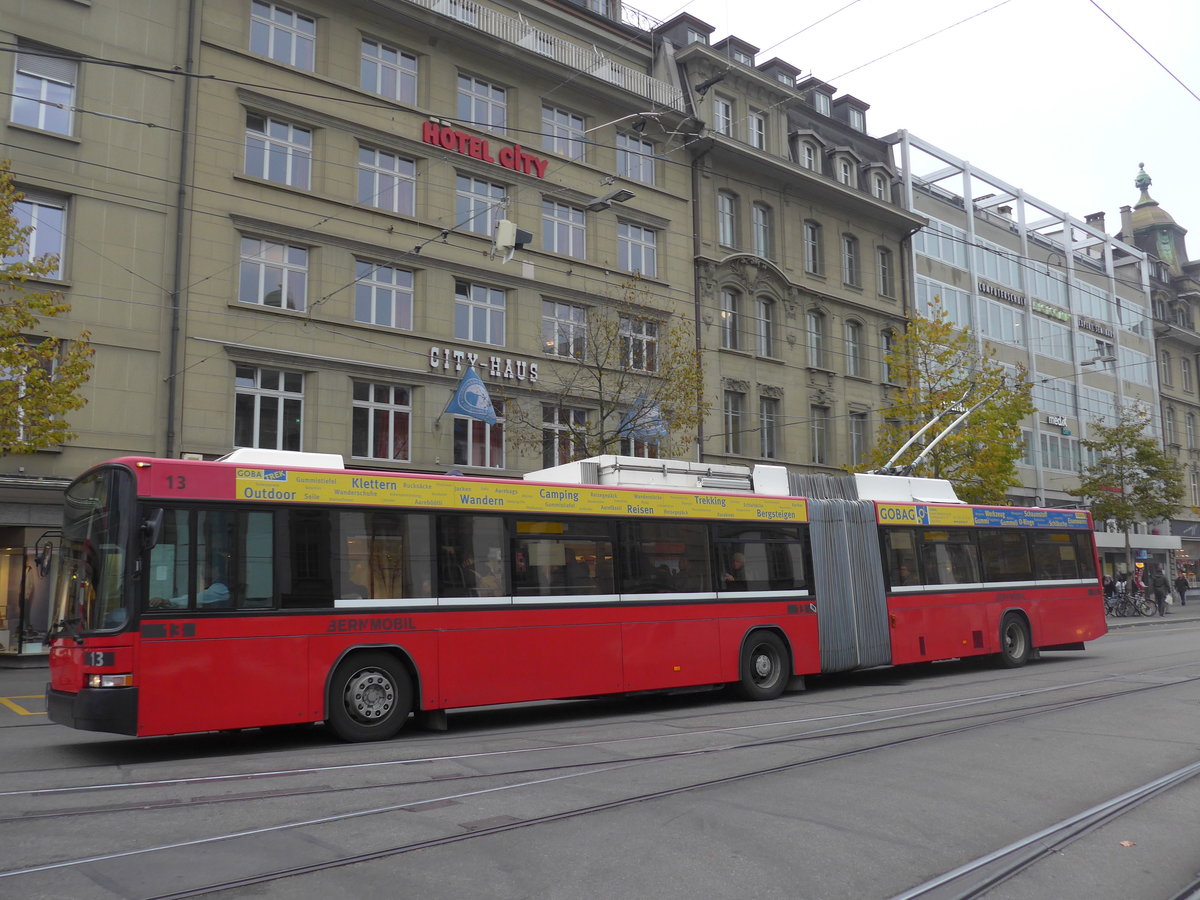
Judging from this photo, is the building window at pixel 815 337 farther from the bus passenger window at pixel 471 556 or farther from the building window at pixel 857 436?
the bus passenger window at pixel 471 556

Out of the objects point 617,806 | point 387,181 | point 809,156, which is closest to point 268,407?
point 387,181

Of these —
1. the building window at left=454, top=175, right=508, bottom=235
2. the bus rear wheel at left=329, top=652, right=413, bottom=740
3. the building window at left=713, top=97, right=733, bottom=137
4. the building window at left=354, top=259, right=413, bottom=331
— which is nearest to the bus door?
the bus rear wheel at left=329, top=652, right=413, bottom=740

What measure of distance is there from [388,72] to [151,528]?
19.1m

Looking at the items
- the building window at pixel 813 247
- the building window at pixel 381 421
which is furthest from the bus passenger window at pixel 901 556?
the building window at pixel 813 247

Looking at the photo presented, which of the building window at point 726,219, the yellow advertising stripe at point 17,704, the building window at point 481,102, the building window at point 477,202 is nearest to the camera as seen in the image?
the yellow advertising stripe at point 17,704

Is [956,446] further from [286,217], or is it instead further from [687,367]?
[286,217]

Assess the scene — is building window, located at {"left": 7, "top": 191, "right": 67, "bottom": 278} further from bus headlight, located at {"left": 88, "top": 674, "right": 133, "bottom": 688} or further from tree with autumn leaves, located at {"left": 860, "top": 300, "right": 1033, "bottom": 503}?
tree with autumn leaves, located at {"left": 860, "top": 300, "right": 1033, "bottom": 503}

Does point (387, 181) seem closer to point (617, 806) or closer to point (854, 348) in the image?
point (854, 348)

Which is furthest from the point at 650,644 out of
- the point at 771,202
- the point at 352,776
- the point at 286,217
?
the point at 771,202

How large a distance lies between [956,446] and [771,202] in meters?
10.2

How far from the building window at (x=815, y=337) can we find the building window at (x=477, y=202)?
13.2m

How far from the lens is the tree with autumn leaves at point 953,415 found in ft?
101

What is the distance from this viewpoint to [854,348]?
1465 inches

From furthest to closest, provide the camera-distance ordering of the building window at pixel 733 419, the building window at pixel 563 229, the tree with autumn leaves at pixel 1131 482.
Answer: the tree with autumn leaves at pixel 1131 482, the building window at pixel 733 419, the building window at pixel 563 229
